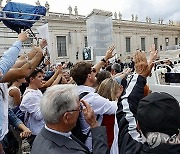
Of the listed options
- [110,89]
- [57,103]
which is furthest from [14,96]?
[57,103]

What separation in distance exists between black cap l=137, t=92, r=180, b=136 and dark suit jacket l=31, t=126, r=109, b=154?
41cm

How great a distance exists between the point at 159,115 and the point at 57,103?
66 centimetres

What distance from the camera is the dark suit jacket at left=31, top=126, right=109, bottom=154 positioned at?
62.9 inches

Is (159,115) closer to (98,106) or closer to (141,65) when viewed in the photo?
(141,65)

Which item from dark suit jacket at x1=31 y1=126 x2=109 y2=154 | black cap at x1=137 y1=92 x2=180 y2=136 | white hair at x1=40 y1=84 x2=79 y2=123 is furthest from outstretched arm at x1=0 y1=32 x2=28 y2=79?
black cap at x1=137 y1=92 x2=180 y2=136

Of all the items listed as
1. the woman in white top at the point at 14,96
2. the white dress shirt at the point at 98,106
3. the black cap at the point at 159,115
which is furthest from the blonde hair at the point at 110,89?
the woman in white top at the point at 14,96

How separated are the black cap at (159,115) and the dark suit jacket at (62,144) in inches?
16.0

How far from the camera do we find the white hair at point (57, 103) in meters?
1.67

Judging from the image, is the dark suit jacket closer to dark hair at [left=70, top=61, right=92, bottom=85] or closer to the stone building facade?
dark hair at [left=70, top=61, right=92, bottom=85]

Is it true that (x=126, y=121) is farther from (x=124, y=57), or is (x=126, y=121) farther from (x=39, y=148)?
(x=124, y=57)

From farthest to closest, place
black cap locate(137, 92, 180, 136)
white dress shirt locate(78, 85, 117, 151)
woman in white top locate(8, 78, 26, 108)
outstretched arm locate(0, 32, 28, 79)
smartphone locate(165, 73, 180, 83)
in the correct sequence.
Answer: smartphone locate(165, 73, 180, 83) < woman in white top locate(8, 78, 26, 108) < white dress shirt locate(78, 85, 117, 151) < outstretched arm locate(0, 32, 28, 79) < black cap locate(137, 92, 180, 136)

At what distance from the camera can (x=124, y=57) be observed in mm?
44625

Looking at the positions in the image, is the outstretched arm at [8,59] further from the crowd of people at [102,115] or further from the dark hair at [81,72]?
the dark hair at [81,72]

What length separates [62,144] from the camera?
1624 mm
